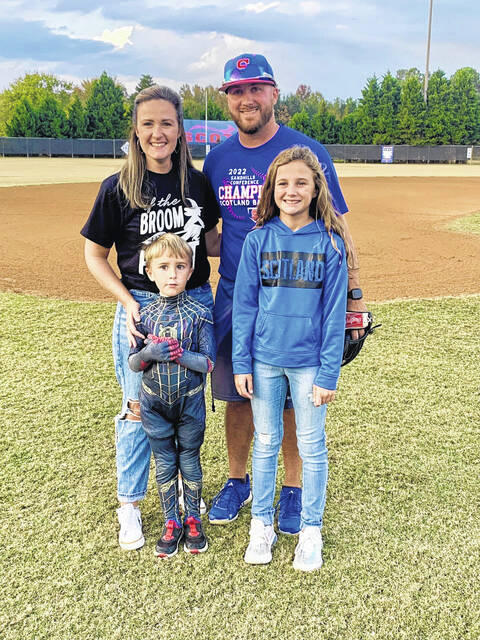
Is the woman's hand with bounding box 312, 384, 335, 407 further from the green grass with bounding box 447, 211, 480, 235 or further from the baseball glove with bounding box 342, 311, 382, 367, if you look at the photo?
the green grass with bounding box 447, 211, 480, 235

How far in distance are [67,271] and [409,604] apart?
24.2 feet

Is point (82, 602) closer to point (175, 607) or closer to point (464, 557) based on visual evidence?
point (175, 607)

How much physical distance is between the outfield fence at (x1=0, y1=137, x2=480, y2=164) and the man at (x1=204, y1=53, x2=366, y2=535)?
43.9 metres

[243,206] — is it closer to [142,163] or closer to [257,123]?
[257,123]

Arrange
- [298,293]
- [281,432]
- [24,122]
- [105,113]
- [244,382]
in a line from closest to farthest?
[298,293], [244,382], [281,432], [24,122], [105,113]

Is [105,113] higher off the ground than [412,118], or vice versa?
[105,113]

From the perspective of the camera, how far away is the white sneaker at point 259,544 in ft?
8.89

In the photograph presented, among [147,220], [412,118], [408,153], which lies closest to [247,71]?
[147,220]

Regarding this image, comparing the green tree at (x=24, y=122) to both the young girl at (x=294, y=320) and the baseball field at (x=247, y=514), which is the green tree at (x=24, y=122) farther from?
the young girl at (x=294, y=320)

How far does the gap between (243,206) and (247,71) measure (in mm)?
623

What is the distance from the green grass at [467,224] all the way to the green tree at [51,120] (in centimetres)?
4304

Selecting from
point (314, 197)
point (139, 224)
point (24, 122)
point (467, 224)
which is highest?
point (24, 122)

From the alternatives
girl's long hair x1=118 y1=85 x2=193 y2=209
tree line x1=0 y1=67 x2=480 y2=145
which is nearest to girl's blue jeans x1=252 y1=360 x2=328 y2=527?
girl's long hair x1=118 y1=85 x2=193 y2=209

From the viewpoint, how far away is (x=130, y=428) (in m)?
2.82
